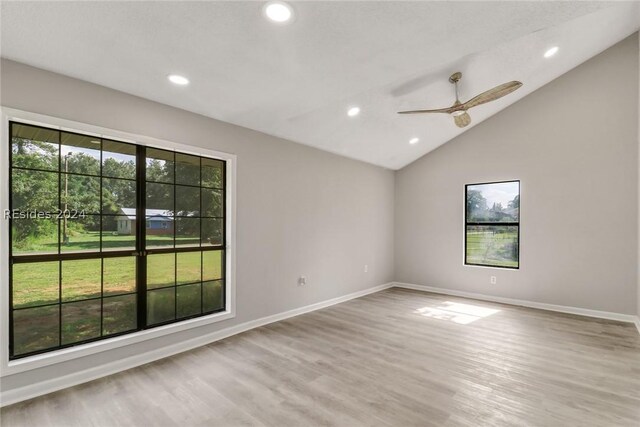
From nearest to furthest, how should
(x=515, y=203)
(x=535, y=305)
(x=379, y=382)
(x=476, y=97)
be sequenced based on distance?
(x=379, y=382)
(x=476, y=97)
(x=535, y=305)
(x=515, y=203)

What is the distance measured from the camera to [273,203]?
13.8 feet

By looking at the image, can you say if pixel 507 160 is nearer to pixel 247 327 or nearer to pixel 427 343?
pixel 427 343

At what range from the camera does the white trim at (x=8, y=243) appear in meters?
2.27

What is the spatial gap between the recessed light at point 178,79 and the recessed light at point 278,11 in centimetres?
114

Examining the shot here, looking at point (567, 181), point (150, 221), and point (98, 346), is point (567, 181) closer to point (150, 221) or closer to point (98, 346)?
point (150, 221)

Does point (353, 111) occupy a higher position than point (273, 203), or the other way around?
point (353, 111)

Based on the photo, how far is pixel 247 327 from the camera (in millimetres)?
3891

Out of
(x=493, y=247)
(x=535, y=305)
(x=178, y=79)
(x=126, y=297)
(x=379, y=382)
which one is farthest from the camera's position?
(x=493, y=247)

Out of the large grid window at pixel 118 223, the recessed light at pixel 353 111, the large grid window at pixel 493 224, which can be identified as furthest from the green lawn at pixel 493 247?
the large grid window at pixel 118 223

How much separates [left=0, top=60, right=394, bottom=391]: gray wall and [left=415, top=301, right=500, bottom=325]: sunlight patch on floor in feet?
4.78

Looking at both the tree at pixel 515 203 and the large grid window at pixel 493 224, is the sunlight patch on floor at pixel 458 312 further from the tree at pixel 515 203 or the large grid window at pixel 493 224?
the tree at pixel 515 203

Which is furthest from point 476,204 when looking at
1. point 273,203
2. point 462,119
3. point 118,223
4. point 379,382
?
point 118,223

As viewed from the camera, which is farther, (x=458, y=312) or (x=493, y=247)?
(x=493, y=247)

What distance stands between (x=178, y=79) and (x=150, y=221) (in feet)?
4.82
